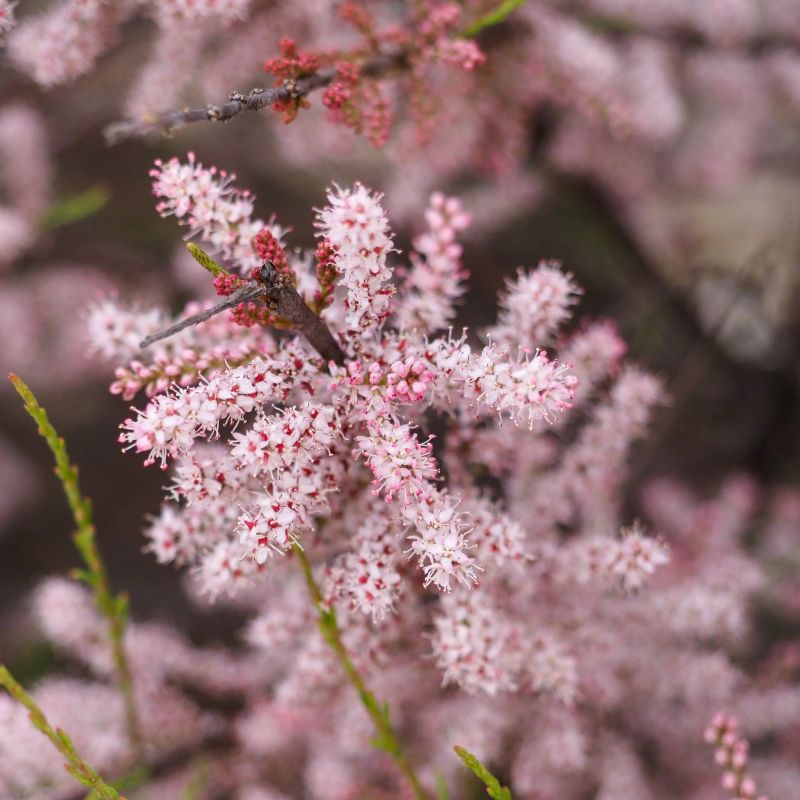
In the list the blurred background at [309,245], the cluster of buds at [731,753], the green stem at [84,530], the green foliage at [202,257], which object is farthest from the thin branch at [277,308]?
the blurred background at [309,245]

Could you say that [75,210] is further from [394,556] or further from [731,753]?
[731,753]

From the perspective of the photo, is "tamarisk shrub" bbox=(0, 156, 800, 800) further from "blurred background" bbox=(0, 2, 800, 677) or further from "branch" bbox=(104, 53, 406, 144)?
"blurred background" bbox=(0, 2, 800, 677)

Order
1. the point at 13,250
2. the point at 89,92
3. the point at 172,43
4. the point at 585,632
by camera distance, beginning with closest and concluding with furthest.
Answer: the point at 585,632, the point at 172,43, the point at 13,250, the point at 89,92

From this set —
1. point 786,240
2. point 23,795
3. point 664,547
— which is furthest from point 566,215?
point 23,795

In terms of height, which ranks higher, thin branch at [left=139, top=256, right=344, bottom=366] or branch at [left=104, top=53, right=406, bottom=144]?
branch at [left=104, top=53, right=406, bottom=144]

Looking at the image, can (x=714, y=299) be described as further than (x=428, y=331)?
Yes

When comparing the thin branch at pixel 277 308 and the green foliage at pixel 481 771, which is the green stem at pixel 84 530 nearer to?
the thin branch at pixel 277 308

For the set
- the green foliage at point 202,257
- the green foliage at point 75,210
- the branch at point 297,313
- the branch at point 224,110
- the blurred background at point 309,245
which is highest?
the branch at point 224,110

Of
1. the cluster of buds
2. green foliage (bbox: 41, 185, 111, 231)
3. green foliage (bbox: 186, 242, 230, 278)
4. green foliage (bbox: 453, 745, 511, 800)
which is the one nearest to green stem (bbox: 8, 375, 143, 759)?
green foliage (bbox: 186, 242, 230, 278)

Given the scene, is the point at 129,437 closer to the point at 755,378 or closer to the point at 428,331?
the point at 428,331
